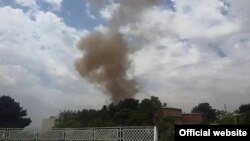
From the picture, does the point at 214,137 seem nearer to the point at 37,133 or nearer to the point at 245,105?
the point at 37,133

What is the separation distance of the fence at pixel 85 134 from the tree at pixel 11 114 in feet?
185

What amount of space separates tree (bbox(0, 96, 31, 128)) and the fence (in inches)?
2216

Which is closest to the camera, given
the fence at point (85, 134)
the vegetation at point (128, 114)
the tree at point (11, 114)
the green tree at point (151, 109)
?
the fence at point (85, 134)

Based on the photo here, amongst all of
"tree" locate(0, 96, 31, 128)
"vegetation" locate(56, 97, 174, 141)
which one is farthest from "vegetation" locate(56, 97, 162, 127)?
"tree" locate(0, 96, 31, 128)

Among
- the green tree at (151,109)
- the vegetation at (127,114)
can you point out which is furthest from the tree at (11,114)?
the green tree at (151,109)

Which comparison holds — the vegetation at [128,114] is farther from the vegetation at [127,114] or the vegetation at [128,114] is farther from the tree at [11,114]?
the tree at [11,114]

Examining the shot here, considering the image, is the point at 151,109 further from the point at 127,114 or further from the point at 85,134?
the point at 85,134

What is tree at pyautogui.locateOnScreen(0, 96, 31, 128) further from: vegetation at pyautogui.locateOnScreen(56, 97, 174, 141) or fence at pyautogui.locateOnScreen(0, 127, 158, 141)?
fence at pyautogui.locateOnScreen(0, 127, 158, 141)

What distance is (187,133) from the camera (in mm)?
11672

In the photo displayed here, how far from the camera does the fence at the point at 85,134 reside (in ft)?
51.5

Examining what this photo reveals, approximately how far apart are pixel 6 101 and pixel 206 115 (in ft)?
177

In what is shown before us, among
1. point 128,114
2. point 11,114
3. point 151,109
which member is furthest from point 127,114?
point 11,114

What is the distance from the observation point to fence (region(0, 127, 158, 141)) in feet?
51.5

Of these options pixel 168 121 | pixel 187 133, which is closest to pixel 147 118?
pixel 168 121
